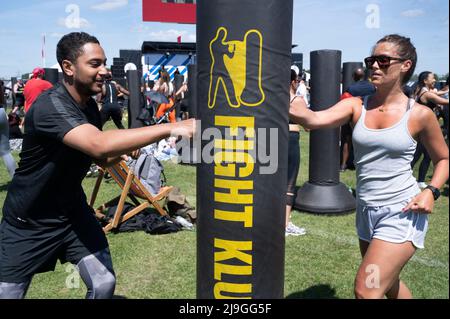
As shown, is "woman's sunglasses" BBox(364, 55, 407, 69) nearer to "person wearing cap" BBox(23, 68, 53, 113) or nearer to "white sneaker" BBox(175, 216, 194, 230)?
"white sneaker" BBox(175, 216, 194, 230)

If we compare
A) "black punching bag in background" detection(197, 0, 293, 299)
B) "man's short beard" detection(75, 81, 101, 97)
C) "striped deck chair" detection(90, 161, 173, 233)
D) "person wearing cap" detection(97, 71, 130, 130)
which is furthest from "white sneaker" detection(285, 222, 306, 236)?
"person wearing cap" detection(97, 71, 130, 130)

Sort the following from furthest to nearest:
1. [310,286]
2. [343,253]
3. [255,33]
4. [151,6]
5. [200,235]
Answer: [151,6]
[343,253]
[310,286]
[200,235]
[255,33]

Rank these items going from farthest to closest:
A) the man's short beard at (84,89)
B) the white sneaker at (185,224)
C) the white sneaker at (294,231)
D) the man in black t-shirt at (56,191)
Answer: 1. the white sneaker at (185,224)
2. the white sneaker at (294,231)
3. the man's short beard at (84,89)
4. the man in black t-shirt at (56,191)

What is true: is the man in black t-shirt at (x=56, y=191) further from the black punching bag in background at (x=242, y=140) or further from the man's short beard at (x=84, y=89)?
the black punching bag in background at (x=242, y=140)

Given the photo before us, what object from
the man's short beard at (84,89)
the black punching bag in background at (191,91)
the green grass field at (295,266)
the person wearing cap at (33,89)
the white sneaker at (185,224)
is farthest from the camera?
the black punching bag in background at (191,91)

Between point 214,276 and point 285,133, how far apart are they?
3.00ft

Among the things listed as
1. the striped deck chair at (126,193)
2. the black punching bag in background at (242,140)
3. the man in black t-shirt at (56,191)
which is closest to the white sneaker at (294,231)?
the striped deck chair at (126,193)

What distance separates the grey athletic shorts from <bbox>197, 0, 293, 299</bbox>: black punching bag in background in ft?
2.00

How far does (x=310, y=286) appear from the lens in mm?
3949

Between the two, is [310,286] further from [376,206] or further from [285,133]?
[285,133]

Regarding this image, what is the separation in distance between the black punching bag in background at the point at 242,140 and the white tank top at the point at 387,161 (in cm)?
57

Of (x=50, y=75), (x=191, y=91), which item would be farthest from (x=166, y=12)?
(x=191, y=91)

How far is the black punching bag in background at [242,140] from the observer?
2.21 metres
